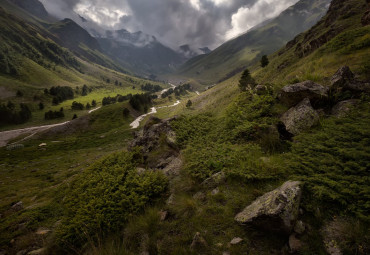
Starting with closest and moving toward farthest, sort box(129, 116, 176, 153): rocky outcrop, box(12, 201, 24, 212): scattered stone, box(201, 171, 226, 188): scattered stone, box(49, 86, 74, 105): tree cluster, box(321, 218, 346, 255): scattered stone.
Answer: box(321, 218, 346, 255): scattered stone → box(201, 171, 226, 188): scattered stone → box(129, 116, 176, 153): rocky outcrop → box(12, 201, 24, 212): scattered stone → box(49, 86, 74, 105): tree cluster

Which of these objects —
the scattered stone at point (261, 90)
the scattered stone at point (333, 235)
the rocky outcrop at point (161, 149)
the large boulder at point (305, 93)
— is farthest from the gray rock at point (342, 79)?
the rocky outcrop at point (161, 149)

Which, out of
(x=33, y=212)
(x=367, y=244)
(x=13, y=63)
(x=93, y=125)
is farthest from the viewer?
(x=13, y=63)

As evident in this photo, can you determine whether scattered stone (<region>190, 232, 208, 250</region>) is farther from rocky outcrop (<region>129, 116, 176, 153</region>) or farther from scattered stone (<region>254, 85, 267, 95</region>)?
scattered stone (<region>254, 85, 267, 95</region>)

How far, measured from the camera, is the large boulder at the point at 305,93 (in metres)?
8.28

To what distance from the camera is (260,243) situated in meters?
4.20

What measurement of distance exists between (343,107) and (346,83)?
2065mm

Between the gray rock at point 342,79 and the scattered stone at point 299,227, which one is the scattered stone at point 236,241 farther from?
the gray rock at point 342,79

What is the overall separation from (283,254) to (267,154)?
4.26 meters

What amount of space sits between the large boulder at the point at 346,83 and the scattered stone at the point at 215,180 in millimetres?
7775

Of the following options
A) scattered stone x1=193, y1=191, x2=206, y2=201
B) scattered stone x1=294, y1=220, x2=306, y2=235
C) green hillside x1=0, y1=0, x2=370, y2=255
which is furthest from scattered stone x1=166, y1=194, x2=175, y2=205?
scattered stone x1=294, y1=220, x2=306, y2=235

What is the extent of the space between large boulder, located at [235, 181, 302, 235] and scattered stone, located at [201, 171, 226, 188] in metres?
1.85

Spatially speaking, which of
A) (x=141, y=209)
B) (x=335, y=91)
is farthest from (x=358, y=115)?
(x=141, y=209)

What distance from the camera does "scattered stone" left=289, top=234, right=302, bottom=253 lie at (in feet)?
12.2

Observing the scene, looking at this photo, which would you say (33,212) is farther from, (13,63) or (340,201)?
(13,63)
